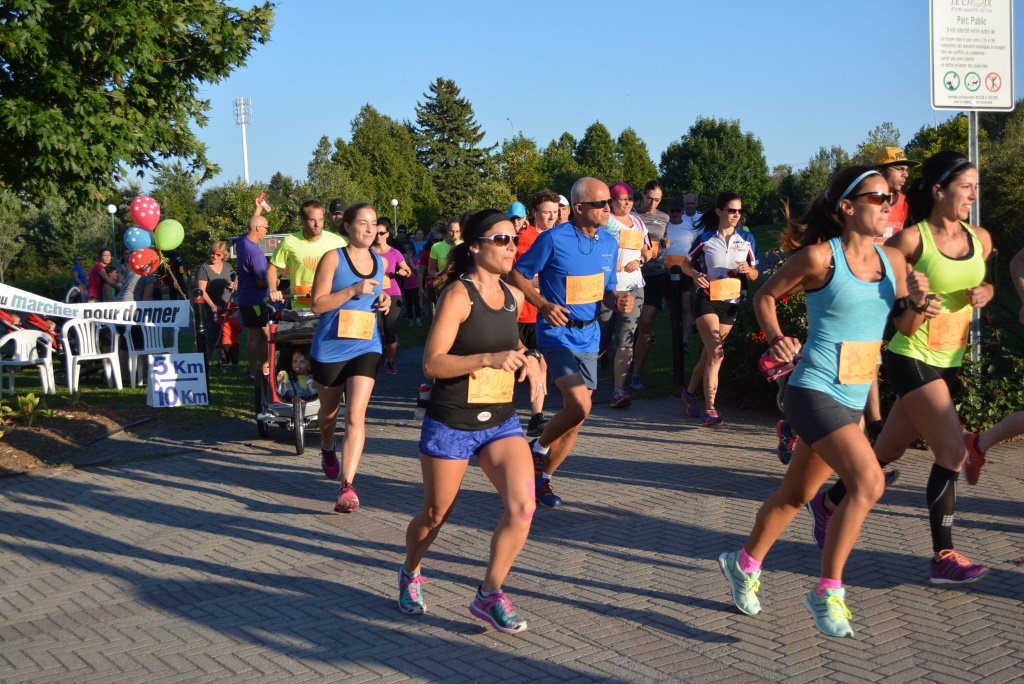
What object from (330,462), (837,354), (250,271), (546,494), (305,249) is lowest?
(546,494)

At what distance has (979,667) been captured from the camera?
4.07m

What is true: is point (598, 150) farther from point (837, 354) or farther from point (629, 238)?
point (837, 354)

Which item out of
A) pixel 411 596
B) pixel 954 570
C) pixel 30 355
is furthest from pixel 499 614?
pixel 30 355

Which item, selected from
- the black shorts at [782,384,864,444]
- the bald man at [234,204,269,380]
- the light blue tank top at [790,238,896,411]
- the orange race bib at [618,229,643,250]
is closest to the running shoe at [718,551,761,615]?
the black shorts at [782,384,864,444]

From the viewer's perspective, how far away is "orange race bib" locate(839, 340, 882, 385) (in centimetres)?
437

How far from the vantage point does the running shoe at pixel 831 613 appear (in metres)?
4.28

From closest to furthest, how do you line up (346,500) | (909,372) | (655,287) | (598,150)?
(909,372)
(346,500)
(655,287)
(598,150)

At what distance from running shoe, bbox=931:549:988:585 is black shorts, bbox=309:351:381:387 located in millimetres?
3764

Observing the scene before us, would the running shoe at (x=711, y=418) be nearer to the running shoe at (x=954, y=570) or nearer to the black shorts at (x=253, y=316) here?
the running shoe at (x=954, y=570)

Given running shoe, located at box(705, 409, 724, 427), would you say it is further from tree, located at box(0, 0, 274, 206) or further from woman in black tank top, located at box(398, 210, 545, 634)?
tree, located at box(0, 0, 274, 206)

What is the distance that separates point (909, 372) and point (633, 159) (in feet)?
317

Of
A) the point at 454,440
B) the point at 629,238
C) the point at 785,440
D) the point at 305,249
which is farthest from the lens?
the point at 629,238

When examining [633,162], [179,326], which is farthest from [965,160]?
[633,162]

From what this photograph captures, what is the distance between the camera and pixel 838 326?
439 centimetres
